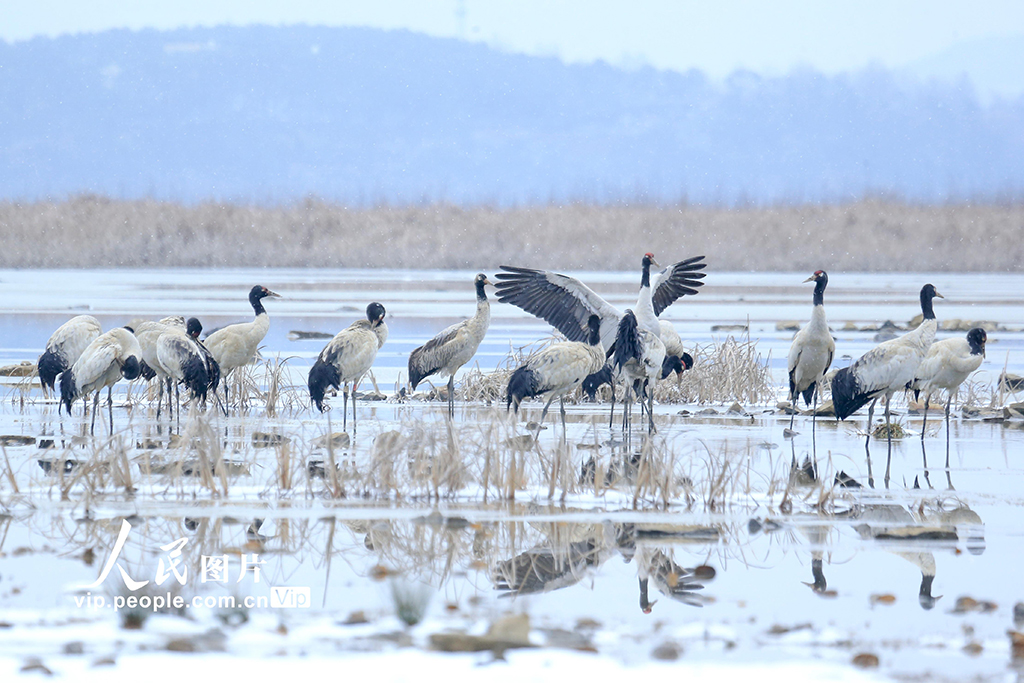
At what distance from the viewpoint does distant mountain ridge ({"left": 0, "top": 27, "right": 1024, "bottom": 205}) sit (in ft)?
427

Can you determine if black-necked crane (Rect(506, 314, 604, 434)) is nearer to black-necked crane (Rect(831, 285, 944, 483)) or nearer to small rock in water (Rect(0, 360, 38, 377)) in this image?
black-necked crane (Rect(831, 285, 944, 483))

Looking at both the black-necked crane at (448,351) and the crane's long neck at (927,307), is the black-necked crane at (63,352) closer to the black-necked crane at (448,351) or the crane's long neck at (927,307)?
the black-necked crane at (448,351)

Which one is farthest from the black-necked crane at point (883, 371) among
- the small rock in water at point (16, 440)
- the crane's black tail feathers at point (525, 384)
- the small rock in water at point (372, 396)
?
the small rock in water at point (16, 440)

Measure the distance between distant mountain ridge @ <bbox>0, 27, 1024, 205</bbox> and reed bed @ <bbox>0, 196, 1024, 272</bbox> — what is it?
81.0 meters

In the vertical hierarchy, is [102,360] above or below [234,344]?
below

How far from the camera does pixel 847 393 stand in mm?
9727

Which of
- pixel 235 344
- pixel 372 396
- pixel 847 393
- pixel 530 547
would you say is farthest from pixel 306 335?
pixel 530 547

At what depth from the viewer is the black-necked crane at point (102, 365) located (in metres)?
9.56

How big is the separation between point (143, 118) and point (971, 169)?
88213 millimetres

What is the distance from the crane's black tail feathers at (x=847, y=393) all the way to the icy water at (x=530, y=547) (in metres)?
0.25

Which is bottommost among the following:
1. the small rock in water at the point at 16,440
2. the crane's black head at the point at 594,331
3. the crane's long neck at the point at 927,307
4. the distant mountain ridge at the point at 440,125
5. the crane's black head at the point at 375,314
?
the small rock in water at the point at 16,440

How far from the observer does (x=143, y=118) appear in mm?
139000

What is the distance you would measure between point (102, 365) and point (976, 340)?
6236 millimetres

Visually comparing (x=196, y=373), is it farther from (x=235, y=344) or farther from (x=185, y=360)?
(x=235, y=344)
